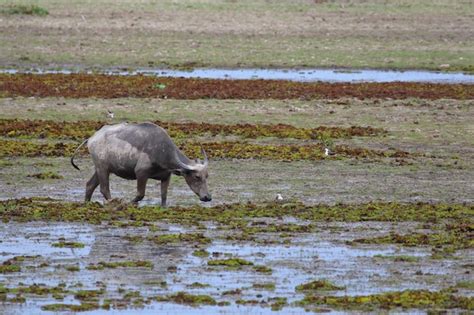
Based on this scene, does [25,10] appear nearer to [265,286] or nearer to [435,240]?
[435,240]

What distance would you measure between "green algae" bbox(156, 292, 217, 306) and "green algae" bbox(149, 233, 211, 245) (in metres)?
2.76

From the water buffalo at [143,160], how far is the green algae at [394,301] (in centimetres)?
560

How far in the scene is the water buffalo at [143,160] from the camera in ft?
60.0

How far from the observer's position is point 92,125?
86.0 feet

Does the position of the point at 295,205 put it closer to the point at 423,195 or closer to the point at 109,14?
the point at 423,195

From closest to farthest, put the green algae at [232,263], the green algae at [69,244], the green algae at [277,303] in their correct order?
1. the green algae at [277,303]
2. the green algae at [232,263]
3. the green algae at [69,244]

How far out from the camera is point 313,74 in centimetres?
3778

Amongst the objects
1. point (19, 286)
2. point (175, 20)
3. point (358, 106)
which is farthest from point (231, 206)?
point (175, 20)

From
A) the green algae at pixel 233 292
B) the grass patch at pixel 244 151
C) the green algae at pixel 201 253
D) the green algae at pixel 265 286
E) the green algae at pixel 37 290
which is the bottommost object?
the grass patch at pixel 244 151

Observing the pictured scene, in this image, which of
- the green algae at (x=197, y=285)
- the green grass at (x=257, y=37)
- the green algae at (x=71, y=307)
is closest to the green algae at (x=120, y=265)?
the green algae at (x=197, y=285)

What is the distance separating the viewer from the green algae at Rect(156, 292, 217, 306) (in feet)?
42.1

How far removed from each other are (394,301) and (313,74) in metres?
25.3

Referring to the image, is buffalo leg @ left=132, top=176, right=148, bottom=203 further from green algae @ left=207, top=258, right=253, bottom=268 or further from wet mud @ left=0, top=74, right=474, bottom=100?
wet mud @ left=0, top=74, right=474, bottom=100

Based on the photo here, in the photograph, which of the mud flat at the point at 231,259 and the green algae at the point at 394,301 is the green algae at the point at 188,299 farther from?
the green algae at the point at 394,301
